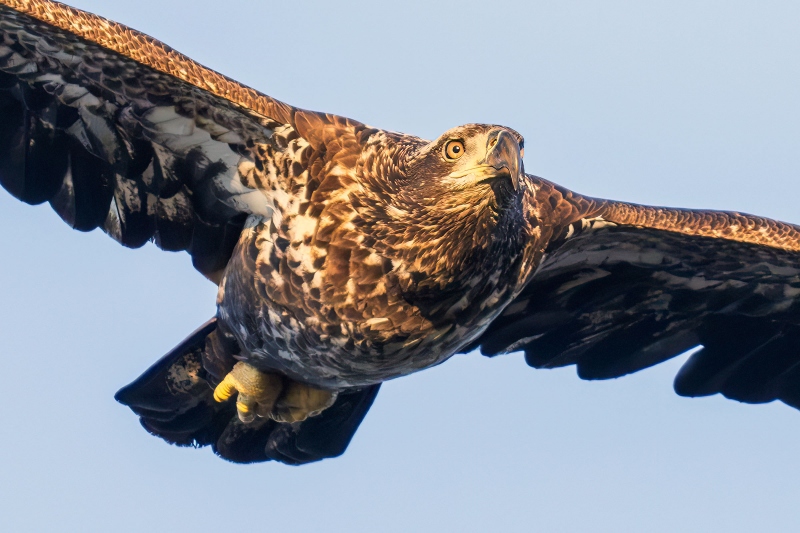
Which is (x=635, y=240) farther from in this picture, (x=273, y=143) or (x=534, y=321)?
(x=273, y=143)

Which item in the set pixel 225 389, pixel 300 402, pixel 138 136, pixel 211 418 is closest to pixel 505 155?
pixel 138 136

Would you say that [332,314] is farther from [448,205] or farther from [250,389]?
[250,389]

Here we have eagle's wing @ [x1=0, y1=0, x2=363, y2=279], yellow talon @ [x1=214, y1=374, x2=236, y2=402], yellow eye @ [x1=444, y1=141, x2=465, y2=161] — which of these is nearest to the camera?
yellow eye @ [x1=444, y1=141, x2=465, y2=161]

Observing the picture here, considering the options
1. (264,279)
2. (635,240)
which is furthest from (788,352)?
(264,279)

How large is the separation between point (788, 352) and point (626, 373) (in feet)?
4.19

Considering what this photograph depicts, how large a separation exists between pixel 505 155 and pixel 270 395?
3184mm

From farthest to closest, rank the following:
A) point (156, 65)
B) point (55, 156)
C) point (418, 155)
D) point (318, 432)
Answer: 1. point (318, 432)
2. point (55, 156)
3. point (156, 65)
4. point (418, 155)

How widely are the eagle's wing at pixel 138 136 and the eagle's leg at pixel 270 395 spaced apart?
2.40 ft

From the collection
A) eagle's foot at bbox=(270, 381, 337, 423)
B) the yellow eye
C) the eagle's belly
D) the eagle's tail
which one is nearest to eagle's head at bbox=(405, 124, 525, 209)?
the yellow eye

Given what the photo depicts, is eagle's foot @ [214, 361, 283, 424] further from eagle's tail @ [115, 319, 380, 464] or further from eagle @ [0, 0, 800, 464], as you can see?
eagle's tail @ [115, 319, 380, 464]

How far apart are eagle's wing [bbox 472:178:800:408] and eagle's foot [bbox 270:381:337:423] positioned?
4.21 feet

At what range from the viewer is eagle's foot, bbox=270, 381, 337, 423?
9891 millimetres

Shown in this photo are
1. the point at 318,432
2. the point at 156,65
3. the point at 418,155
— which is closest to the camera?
the point at 418,155

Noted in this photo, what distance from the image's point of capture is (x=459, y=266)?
8.16 metres
